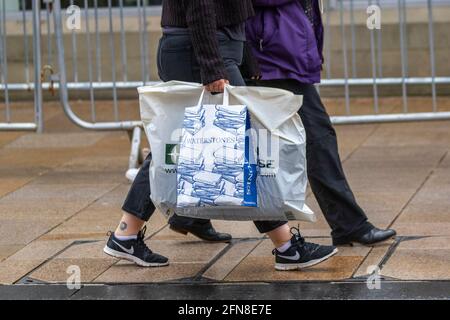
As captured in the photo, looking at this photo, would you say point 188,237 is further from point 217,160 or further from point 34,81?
Answer: point 34,81

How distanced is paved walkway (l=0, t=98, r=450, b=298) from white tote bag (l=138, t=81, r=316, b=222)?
45 centimetres

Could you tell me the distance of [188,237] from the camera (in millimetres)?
6238

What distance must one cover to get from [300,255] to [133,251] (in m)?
0.83

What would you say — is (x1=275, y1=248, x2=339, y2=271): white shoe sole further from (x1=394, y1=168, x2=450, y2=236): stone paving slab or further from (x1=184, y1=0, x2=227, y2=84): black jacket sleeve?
(x1=184, y1=0, x2=227, y2=84): black jacket sleeve

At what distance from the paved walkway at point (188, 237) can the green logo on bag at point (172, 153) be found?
634 millimetres

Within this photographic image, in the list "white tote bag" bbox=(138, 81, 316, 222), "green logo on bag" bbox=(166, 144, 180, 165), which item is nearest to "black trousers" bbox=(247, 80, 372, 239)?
"white tote bag" bbox=(138, 81, 316, 222)

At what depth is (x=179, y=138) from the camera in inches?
202

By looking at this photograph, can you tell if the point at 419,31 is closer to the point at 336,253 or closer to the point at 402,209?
the point at 402,209

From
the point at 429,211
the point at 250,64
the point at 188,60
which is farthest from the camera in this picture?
the point at 429,211

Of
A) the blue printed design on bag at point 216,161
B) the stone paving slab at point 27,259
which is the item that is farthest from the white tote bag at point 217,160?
the stone paving slab at point 27,259

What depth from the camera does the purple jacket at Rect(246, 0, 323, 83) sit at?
5508 millimetres

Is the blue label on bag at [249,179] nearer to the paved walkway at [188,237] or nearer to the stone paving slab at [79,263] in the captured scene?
the paved walkway at [188,237]

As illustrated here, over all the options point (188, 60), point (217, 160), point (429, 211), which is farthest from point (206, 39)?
point (429, 211)

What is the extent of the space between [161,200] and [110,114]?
173 inches
